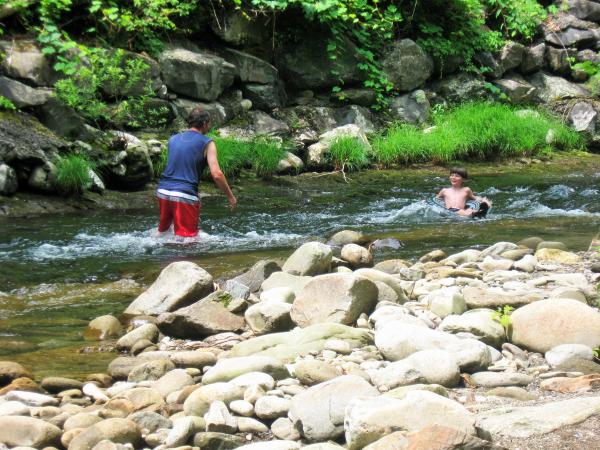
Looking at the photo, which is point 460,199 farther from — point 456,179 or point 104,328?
point 104,328

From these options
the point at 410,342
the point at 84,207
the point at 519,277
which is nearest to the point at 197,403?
the point at 410,342

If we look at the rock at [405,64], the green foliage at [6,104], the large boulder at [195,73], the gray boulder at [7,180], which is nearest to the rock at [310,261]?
the gray boulder at [7,180]

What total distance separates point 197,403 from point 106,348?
152 cm

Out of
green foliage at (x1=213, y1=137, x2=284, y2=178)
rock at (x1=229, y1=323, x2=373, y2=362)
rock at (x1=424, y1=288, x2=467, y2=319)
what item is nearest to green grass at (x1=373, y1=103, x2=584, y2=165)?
green foliage at (x1=213, y1=137, x2=284, y2=178)

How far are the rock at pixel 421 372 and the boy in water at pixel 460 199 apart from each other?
20.0ft

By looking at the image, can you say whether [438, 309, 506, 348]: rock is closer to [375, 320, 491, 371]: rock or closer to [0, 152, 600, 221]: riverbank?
[375, 320, 491, 371]: rock

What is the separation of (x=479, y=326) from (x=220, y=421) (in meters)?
1.70

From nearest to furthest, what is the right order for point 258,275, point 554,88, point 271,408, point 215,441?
point 215,441 < point 271,408 < point 258,275 < point 554,88

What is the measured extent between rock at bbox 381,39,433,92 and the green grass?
3.13 feet

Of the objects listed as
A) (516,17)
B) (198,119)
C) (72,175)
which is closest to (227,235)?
(198,119)

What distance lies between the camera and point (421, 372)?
3629 mm

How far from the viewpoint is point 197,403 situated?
344 cm

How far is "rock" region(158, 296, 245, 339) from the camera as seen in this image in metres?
4.92

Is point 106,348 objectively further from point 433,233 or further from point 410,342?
point 433,233
